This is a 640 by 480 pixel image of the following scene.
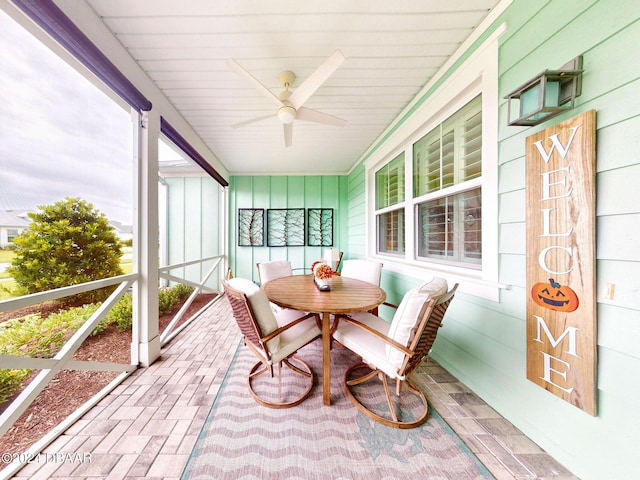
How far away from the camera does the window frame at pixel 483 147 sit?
1470 millimetres

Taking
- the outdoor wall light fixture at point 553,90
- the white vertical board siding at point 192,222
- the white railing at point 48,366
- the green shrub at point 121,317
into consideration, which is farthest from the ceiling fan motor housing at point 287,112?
the white vertical board siding at point 192,222

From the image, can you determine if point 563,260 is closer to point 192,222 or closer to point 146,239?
point 146,239

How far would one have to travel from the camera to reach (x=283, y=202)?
457 centimetres

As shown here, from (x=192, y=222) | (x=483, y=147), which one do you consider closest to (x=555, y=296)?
(x=483, y=147)

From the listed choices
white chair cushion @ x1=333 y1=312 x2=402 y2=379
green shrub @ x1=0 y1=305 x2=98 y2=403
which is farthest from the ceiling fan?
green shrub @ x1=0 y1=305 x2=98 y2=403

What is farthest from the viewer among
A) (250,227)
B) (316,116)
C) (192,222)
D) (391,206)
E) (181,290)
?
(192,222)

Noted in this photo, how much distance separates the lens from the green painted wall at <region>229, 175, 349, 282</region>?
453cm

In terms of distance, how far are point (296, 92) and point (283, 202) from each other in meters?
2.96

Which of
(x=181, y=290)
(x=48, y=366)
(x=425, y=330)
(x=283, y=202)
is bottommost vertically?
(x=181, y=290)

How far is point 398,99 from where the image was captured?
2.28m

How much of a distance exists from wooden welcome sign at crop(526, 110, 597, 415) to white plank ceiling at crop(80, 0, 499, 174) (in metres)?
1.09

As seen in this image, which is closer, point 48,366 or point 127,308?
point 48,366

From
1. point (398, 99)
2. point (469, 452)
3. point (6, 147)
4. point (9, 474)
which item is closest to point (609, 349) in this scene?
point (469, 452)

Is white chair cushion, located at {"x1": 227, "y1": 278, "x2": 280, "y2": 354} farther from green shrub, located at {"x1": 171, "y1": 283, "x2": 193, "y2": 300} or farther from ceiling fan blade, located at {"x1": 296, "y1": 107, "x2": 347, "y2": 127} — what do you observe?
green shrub, located at {"x1": 171, "y1": 283, "x2": 193, "y2": 300}
